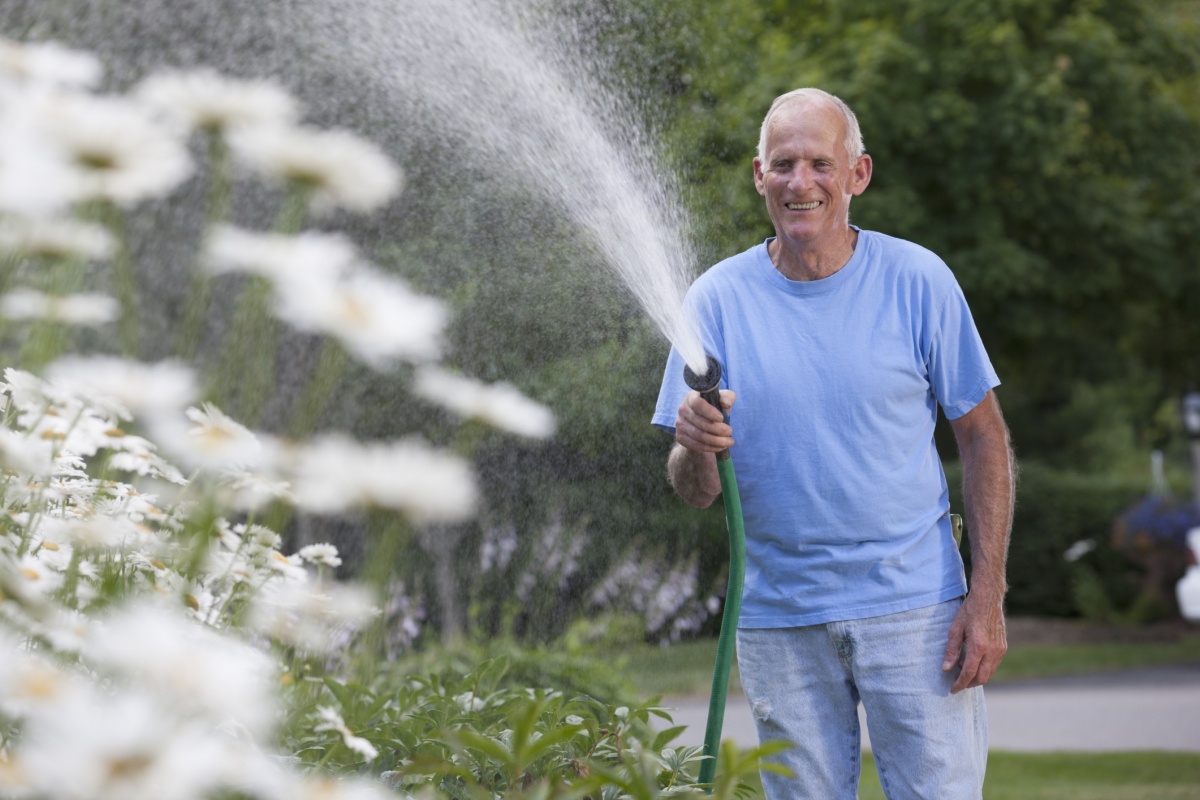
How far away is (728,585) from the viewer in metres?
2.36

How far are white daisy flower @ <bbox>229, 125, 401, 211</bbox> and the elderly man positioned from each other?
4.96ft

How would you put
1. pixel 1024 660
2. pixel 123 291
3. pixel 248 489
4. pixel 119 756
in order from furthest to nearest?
pixel 1024 660
pixel 248 489
pixel 123 291
pixel 119 756

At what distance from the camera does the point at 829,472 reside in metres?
2.50

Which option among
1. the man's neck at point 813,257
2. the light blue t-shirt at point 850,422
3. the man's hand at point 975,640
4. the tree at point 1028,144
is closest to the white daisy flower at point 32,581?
the light blue t-shirt at point 850,422

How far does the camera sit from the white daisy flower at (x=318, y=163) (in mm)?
1010

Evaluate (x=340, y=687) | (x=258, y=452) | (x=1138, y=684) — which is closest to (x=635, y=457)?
(x=340, y=687)

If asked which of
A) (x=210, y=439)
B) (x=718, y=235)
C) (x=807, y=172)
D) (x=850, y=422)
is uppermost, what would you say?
(x=718, y=235)

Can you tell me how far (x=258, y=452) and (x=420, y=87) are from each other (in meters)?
4.39

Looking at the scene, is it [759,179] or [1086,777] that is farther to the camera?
[1086,777]

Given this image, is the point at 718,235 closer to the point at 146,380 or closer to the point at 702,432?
the point at 702,432

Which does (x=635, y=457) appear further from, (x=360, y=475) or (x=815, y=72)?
(x=360, y=475)

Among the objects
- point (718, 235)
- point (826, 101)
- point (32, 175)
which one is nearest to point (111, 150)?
point (32, 175)

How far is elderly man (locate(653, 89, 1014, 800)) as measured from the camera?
249 cm

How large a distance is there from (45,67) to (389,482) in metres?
0.55
